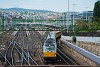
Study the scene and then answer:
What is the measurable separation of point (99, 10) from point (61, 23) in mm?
21881

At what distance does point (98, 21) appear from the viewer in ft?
213

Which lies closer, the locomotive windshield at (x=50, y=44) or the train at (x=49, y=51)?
the train at (x=49, y=51)

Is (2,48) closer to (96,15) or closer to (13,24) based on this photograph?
(13,24)

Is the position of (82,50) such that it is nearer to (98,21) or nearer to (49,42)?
(49,42)

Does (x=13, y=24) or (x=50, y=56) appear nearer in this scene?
(x=50, y=56)

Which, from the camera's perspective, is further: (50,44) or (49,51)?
(50,44)

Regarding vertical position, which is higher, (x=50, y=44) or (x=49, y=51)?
(x=50, y=44)

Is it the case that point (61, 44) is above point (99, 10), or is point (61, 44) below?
below

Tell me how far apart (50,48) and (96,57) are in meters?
7.65

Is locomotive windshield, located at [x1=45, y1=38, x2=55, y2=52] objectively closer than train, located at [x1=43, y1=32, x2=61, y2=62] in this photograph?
No

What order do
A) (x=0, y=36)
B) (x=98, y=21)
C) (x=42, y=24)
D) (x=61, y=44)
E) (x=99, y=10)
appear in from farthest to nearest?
(x=99, y=10) < (x=98, y=21) < (x=42, y=24) < (x=0, y=36) < (x=61, y=44)

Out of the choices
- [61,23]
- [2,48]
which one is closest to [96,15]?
[61,23]

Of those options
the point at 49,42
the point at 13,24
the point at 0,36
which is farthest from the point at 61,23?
the point at 49,42

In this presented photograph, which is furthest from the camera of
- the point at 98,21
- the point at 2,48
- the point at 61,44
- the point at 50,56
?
the point at 98,21
